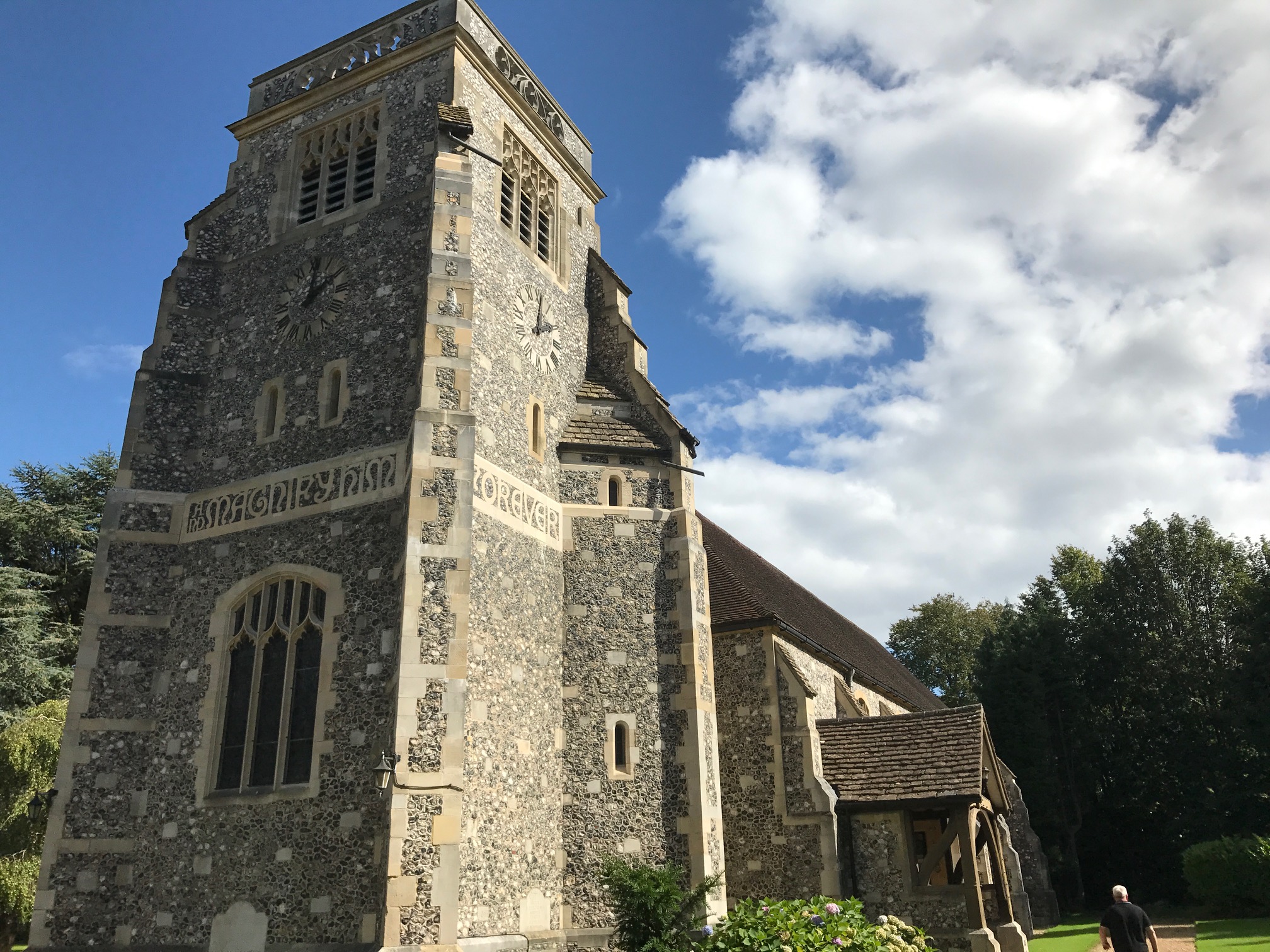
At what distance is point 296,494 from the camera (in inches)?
577

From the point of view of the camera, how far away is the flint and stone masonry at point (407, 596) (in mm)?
12422

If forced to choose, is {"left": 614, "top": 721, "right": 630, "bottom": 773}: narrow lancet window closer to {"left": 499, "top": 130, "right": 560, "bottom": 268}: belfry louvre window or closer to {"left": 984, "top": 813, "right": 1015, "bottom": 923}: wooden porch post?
{"left": 984, "top": 813, "right": 1015, "bottom": 923}: wooden porch post

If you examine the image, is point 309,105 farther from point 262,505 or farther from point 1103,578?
point 1103,578

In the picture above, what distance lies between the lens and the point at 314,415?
15141 millimetres

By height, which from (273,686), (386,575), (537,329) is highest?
(537,329)

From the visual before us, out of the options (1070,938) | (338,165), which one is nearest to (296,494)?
(338,165)

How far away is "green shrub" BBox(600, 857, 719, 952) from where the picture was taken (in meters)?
12.5

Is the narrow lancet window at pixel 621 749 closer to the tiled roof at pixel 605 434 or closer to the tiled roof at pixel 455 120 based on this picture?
the tiled roof at pixel 605 434

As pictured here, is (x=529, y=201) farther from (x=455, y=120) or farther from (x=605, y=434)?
(x=605, y=434)

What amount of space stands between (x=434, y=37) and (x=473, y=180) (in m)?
3.14

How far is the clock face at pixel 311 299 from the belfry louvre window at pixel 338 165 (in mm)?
1222

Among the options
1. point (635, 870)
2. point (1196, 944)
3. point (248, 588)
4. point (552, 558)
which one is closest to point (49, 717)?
point (248, 588)

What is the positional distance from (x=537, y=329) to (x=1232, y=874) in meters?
23.5

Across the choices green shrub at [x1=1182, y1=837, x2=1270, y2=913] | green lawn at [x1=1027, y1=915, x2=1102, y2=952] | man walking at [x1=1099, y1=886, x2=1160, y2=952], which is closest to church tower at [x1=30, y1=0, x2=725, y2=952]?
man walking at [x1=1099, y1=886, x2=1160, y2=952]
